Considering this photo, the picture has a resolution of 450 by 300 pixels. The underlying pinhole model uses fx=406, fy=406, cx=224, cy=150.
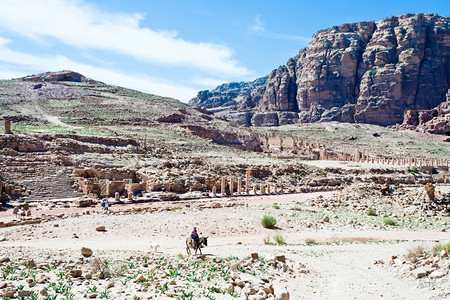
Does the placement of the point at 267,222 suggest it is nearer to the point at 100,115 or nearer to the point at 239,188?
the point at 239,188

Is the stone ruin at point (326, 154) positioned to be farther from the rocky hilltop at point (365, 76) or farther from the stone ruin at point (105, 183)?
the rocky hilltop at point (365, 76)

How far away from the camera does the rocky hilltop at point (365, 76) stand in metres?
108

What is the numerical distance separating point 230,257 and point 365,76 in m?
112

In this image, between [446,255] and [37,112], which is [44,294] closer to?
[446,255]

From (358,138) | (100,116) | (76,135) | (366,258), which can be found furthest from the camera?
(358,138)

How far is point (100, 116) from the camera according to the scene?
61781 millimetres

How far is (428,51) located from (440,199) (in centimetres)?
10454

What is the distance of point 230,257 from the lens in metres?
11.4

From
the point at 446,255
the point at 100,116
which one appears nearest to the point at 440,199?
the point at 446,255

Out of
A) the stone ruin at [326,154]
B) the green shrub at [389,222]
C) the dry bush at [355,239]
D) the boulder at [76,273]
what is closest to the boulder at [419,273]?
the dry bush at [355,239]

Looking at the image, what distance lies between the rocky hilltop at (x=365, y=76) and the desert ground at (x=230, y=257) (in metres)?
96.2

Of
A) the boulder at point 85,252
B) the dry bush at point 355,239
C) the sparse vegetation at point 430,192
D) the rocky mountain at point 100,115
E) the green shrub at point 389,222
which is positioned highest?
the rocky mountain at point 100,115

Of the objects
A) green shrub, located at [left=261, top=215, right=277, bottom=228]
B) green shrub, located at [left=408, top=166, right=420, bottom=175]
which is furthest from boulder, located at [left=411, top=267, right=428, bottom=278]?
green shrub, located at [left=408, top=166, right=420, bottom=175]

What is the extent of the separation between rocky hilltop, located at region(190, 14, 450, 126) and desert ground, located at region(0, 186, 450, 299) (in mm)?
96211
